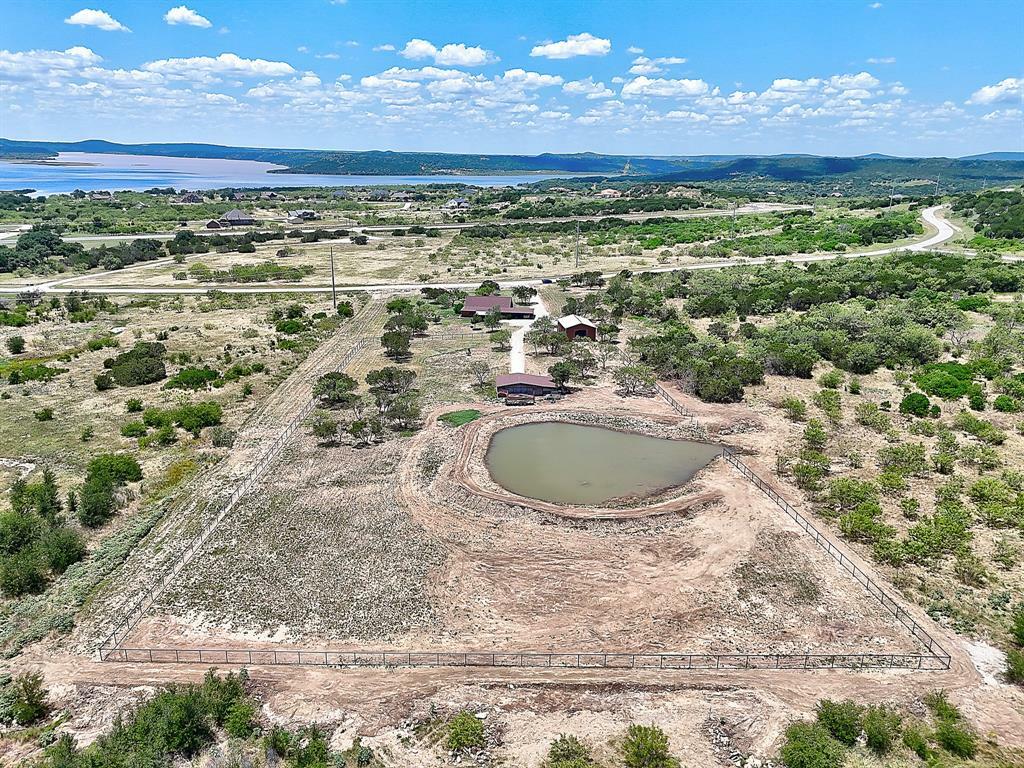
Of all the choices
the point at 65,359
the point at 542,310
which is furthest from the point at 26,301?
the point at 542,310

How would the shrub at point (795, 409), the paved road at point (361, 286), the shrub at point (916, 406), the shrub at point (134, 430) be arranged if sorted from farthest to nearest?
the paved road at point (361, 286) < the shrub at point (795, 409) < the shrub at point (916, 406) < the shrub at point (134, 430)

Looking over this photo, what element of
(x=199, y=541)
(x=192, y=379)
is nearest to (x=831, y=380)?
(x=199, y=541)

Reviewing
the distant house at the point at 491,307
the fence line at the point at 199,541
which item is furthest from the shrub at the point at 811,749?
the distant house at the point at 491,307

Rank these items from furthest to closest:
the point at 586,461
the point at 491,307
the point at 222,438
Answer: the point at 491,307, the point at 222,438, the point at 586,461

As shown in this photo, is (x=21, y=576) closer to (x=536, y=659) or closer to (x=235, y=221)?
(x=536, y=659)

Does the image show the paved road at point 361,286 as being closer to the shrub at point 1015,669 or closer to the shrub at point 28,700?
the shrub at point 28,700
